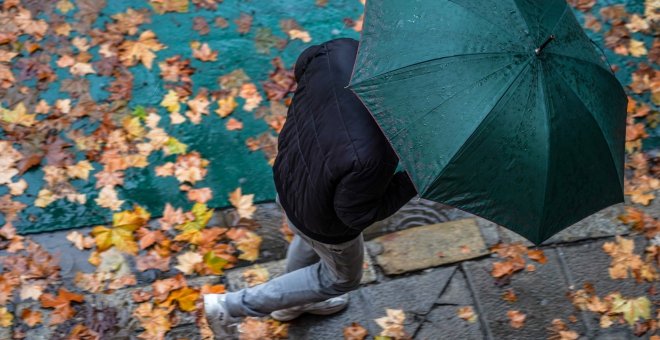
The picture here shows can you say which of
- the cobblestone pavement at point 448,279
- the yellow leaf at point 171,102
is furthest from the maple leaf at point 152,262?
the yellow leaf at point 171,102

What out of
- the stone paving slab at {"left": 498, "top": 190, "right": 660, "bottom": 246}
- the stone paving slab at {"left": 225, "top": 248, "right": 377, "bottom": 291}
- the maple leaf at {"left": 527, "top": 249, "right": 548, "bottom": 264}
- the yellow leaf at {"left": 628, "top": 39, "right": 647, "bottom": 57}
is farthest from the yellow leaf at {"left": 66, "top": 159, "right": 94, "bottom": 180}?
the yellow leaf at {"left": 628, "top": 39, "right": 647, "bottom": 57}

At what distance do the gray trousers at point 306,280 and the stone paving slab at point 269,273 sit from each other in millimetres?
474

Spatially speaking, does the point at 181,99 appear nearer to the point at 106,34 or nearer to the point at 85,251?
the point at 106,34

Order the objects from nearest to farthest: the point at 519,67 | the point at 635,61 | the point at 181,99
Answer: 1. the point at 519,67
2. the point at 181,99
3. the point at 635,61

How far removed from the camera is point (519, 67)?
2.49 meters

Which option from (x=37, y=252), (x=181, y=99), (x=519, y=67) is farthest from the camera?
(x=181, y=99)

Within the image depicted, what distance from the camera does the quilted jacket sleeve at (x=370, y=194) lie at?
2.50m

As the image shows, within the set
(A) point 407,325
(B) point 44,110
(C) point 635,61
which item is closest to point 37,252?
(B) point 44,110

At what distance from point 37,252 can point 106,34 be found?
1.68 meters

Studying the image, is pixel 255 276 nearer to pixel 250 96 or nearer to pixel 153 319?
pixel 153 319

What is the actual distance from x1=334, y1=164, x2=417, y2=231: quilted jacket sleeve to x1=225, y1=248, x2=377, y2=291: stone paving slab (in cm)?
144

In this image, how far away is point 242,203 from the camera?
4348 mm

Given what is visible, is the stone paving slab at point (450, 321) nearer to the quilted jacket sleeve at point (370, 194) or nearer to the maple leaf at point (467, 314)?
the maple leaf at point (467, 314)

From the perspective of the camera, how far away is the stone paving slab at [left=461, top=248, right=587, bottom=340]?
4.01 m
